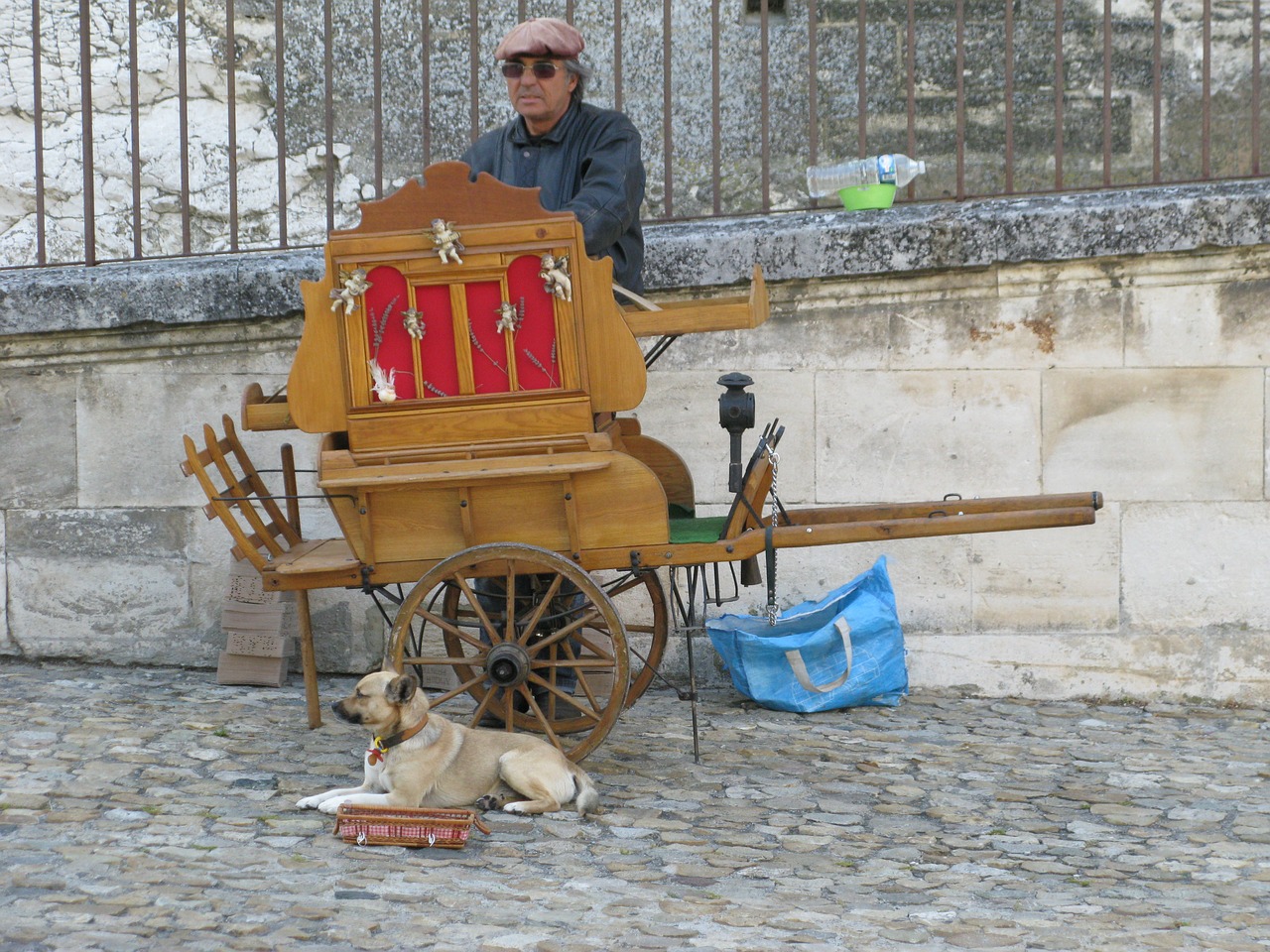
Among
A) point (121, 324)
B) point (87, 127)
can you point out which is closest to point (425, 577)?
point (121, 324)

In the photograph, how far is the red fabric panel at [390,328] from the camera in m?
4.21

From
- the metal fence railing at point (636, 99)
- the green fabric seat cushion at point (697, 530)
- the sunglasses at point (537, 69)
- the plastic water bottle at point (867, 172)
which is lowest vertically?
the green fabric seat cushion at point (697, 530)

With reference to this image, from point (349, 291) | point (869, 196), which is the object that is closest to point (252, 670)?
point (349, 291)

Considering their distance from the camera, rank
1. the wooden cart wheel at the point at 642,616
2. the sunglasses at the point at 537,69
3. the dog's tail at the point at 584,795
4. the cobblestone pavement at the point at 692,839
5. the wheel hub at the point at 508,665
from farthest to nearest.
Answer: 1. the wooden cart wheel at the point at 642,616
2. the sunglasses at the point at 537,69
3. the wheel hub at the point at 508,665
4. the dog's tail at the point at 584,795
5. the cobblestone pavement at the point at 692,839

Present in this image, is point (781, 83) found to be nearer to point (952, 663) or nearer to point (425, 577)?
point (952, 663)

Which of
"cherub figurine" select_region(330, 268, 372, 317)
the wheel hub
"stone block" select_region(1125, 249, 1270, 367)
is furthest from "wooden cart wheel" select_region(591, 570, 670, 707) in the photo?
"stone block" select_region(1125, 249, 1270, 367)

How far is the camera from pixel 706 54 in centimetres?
814

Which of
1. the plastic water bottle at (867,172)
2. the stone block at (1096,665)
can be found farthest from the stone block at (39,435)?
the stone block at (1096,665)

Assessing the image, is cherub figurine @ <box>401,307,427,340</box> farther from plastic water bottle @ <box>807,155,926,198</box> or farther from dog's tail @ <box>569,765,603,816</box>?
plastic water bottle @ <box>807,155,926,198</box>

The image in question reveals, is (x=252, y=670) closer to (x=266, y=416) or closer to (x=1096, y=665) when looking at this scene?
(x=266, y=416)

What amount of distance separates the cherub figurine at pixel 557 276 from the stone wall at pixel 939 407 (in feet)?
4.90

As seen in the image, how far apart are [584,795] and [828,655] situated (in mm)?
1574

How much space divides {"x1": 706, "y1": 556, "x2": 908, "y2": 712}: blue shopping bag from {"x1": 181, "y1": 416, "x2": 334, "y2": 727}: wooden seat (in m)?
1.54

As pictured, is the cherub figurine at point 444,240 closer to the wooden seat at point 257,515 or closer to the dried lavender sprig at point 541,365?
the dried lavender sprig at point 541,365
